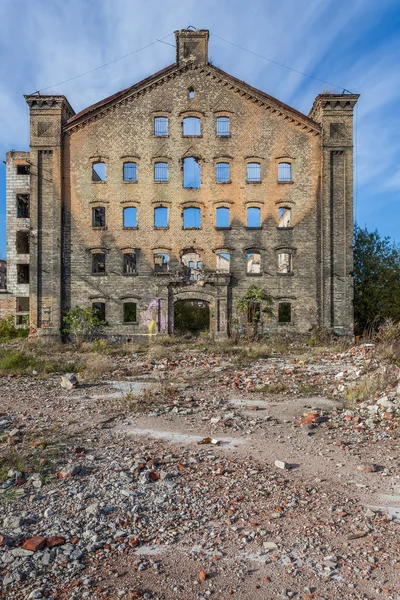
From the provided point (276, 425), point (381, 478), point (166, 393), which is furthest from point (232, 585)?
point (166, 393)

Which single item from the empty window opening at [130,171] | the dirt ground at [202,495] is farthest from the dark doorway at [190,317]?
the dirt ground at [202,495]

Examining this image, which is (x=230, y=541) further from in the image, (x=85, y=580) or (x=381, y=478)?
(x=381, y=478)

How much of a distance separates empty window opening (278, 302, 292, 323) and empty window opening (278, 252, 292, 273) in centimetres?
189

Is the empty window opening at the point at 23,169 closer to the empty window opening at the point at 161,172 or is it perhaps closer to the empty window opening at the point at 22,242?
the empty window opening at the point at 22,242

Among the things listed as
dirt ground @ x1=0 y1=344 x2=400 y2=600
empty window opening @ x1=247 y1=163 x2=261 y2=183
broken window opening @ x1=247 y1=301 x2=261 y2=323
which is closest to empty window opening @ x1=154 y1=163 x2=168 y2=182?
empty window opening @ x1=247 y1=163 x2=261 y2=183

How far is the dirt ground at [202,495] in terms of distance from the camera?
126 inches

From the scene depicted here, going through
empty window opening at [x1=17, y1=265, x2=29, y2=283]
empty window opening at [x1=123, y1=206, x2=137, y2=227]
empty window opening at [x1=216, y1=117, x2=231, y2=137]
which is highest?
empty window opening at [x1=216, y1=117, x2=231, y2=137]

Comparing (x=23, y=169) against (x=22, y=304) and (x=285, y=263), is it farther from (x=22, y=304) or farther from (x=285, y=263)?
(x=285, y=263)

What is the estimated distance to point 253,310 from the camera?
2134 cm

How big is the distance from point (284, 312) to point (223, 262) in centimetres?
452

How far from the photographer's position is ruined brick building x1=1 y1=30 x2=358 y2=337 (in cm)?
2123

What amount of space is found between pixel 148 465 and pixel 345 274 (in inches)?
722

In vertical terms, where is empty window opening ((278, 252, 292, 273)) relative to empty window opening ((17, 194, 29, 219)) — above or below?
below

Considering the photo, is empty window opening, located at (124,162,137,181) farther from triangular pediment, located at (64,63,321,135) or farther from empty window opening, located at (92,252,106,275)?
empty window opening, located at (92,252,106,275)
